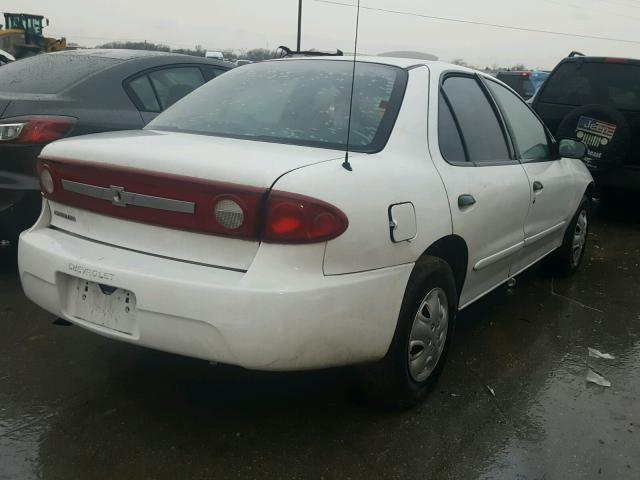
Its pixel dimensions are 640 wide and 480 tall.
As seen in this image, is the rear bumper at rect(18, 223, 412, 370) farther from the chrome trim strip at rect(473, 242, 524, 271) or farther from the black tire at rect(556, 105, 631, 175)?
the black tire at rect(556, 105, 631, 175)

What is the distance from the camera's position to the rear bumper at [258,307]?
2244mm

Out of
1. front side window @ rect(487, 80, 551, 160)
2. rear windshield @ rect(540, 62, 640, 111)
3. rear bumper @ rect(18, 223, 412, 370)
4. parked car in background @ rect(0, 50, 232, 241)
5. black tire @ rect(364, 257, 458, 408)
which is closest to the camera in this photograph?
rear bumper @ rect(18, 223, 412, 370)

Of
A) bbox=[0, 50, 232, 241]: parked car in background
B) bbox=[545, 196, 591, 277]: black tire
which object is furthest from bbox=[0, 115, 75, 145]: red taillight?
bbox=[545, 196, 591, 277]: black tire

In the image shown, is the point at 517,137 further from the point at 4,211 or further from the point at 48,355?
the point at 4,211

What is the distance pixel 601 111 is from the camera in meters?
6.39

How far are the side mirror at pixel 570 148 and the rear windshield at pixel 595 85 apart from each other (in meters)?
3.02

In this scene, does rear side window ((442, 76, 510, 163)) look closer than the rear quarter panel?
No

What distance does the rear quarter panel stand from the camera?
7.71 feet

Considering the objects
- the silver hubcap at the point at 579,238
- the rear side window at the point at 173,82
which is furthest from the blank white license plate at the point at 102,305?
the silver hubcap at the point at 579,238

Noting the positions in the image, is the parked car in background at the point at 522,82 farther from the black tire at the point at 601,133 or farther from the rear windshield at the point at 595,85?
the black tire at the point at 601,133

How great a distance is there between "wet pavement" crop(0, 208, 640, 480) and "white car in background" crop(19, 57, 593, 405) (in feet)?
0.93

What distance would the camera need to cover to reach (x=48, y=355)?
11.0ft

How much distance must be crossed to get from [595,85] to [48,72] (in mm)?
5636

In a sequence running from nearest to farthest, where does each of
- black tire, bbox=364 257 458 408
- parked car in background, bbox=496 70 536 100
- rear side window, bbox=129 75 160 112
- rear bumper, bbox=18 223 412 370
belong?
rear bumper, bbox=18 223 412 370 → black tire, bbox=364 257 458 408 → rear side window, bbox=129 75 160 112 → parked car in background, bbox=496 70 536 100
